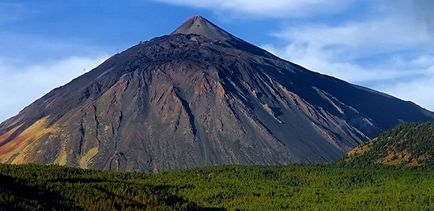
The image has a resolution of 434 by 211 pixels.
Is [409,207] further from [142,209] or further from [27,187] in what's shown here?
[27,187]

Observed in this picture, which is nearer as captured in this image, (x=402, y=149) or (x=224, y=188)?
(x=224, y=188)

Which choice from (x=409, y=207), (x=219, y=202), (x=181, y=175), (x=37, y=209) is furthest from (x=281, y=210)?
(x=37, y=209)

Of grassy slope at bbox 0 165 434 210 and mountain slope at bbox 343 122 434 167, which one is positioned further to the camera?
mountain slope at bbox 343 122 434 167

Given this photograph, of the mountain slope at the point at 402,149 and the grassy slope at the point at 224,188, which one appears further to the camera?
the mountain slope at the point at 402,149

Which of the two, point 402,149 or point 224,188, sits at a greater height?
point 402,149
